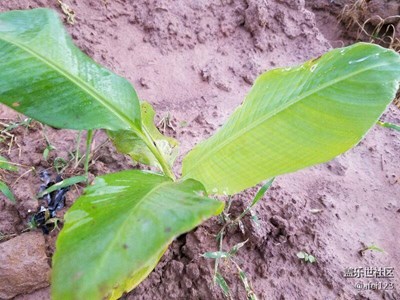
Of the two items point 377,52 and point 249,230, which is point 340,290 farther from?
point 377,52

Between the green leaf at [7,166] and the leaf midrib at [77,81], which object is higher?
the leaf midrib at [77,81]

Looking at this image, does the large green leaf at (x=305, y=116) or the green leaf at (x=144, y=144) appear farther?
the green leaf at (x=144, y=144)

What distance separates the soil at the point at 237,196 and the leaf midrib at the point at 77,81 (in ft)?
1.10

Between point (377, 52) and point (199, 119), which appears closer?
point (377, 52)

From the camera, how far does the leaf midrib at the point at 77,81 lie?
882 millimetres

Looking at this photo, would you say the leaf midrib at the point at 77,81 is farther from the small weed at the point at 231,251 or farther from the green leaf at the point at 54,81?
the small weed at the point at 231,251

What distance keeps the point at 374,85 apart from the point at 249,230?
0.54 m

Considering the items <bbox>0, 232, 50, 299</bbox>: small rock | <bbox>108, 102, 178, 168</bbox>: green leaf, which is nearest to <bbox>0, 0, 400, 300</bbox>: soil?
<bbox>0, 232, 50, 299</bbox>: small rock

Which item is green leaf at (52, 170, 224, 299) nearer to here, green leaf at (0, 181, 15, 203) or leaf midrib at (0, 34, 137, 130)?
leaf midrib at (0, 34, 137, 130)

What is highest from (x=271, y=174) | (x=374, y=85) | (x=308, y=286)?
(x=374, y=85)

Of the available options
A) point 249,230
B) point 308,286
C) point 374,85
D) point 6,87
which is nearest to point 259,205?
point 249,230

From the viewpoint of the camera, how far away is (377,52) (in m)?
0.91

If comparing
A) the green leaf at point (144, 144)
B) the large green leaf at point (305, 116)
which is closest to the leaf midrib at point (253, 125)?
the large green leaf at point (305, 116)

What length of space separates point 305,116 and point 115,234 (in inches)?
20.3
